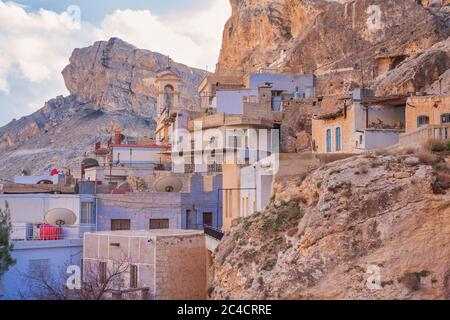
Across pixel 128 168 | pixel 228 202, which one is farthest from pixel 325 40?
pixel 228 202

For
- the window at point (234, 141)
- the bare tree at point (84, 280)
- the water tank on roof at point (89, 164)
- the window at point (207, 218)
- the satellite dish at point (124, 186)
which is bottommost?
the bare tree at point (84, 280)

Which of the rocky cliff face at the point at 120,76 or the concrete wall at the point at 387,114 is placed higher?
the rocky cliff face at the point at 120,76

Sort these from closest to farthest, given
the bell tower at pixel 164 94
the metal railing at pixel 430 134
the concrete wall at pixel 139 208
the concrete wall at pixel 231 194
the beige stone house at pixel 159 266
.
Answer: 1. the metal railing at pixel 430 134
2. the beige stone house at pixel 159 266
3. the concrete wall at pixel 231 194
4. the concrete wall at pixel 139 208
5. the bell tower at pixel 164 94

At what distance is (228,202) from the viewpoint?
2450 cm

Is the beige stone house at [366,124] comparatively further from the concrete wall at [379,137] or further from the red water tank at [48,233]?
the red water tank at [48,233]

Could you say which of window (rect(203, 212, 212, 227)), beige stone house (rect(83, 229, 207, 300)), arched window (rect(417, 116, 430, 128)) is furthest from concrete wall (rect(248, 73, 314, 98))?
beige stone house (rect(83, 229, 207, 300))

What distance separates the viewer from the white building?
884 inches

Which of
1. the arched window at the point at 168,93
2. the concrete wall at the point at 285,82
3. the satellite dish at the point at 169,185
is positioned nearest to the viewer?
the satellite dish at the point at 169,185

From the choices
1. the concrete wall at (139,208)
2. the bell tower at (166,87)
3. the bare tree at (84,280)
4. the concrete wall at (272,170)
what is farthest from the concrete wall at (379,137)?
the bell tower at (166,87)

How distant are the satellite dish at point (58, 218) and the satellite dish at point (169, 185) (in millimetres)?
5162

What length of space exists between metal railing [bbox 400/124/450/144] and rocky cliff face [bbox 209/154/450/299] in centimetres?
266

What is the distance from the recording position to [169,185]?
2945 centimetres

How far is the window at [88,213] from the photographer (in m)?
26.7

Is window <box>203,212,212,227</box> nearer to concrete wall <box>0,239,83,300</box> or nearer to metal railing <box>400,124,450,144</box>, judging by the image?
concrete wall <box>0,239,83,300</box>
